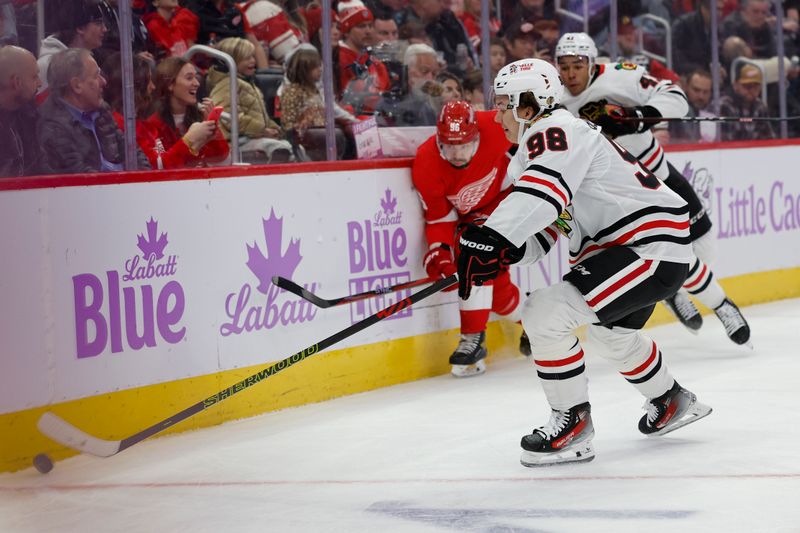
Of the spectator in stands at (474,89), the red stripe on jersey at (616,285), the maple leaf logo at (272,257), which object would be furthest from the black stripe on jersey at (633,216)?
the spectator in stands at (474,89)

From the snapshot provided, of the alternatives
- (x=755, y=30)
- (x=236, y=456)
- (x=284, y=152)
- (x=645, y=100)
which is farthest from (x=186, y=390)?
(x=755, y=30)

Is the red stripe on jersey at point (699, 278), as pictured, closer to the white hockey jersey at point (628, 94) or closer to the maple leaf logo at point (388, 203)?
the white hockey jersey at point (628, 94)

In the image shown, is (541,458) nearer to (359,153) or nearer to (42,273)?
(42,273)

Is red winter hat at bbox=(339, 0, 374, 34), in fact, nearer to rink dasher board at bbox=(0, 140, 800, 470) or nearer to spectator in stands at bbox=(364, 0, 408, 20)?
spectator in stands at bbox=(364, 0, 408, 20)

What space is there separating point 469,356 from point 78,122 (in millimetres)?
1853

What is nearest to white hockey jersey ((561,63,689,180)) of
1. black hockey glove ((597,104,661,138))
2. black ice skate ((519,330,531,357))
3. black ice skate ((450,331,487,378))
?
black hockey glove ((597,104,661,138))

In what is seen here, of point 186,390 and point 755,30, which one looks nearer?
point 186,390

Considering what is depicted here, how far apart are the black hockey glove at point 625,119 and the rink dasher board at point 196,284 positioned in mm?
772

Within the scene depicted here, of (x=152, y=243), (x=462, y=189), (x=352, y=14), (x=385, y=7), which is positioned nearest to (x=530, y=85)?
(x=152, y=243)

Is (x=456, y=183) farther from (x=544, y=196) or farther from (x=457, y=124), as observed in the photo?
(x=544, y=196)

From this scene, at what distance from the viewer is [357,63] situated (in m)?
4.98

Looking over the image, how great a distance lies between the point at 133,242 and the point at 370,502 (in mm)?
1279

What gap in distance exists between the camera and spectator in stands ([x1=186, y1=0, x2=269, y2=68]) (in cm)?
442

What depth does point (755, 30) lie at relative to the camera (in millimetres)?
7160
